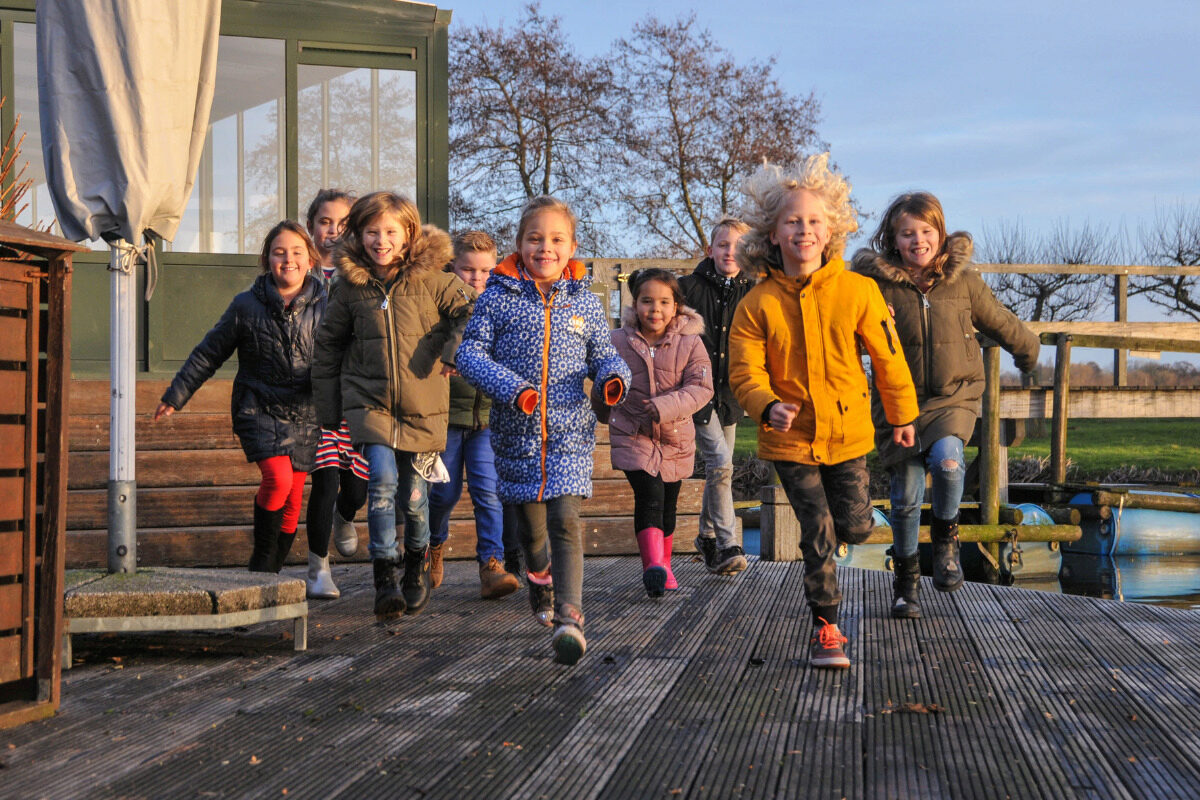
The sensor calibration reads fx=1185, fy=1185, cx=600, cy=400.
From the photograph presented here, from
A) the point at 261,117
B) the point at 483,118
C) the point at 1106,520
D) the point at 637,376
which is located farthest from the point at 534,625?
the point at 483,118

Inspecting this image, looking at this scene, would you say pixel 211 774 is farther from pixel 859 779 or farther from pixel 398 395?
pixel 398 395


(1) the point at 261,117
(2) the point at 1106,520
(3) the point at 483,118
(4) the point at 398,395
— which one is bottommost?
(2) the point at 1106,520

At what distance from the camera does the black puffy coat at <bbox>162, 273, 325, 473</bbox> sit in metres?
5.30

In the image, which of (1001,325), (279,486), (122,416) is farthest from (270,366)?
(1001,325)

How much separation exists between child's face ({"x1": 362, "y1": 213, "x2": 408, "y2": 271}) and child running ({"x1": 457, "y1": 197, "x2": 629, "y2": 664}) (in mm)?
777

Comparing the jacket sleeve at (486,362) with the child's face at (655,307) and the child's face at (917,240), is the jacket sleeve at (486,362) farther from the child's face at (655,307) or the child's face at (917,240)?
the child's face at (917,240)

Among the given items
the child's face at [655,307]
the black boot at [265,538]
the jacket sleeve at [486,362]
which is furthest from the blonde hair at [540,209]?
the black boot at [265,538]

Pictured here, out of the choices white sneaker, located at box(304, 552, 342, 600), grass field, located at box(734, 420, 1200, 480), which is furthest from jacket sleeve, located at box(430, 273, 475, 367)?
grass field, located at box(734, 420, 1200, 480)

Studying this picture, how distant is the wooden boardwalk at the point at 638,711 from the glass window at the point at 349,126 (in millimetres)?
6365

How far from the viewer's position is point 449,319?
5.14 metres

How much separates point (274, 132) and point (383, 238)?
6116 millimetres

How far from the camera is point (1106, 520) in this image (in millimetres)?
12414

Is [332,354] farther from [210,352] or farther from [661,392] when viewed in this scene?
[661,392]

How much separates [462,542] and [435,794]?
434 centimetres
